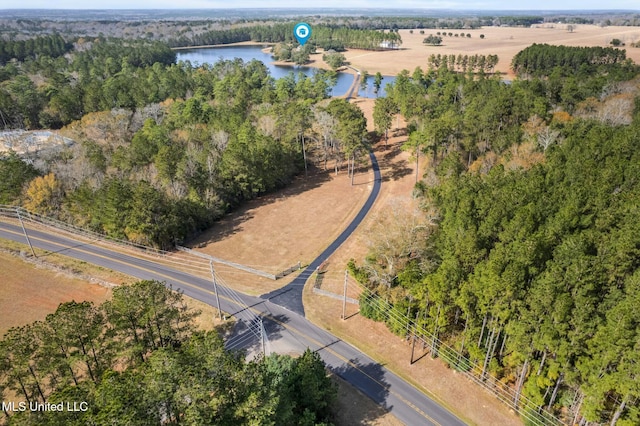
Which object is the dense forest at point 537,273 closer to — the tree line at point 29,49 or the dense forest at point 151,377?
the dense forest at point 151,377

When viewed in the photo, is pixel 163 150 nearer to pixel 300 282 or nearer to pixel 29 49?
pixel 300 282

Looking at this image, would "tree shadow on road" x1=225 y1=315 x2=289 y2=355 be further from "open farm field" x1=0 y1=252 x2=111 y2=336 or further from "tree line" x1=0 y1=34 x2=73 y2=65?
"tree line" x1=0 y1=34 x2=73 y2=65

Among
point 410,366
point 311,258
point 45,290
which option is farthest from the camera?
point 311,258

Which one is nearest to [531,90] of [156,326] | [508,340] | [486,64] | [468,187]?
[468,187]

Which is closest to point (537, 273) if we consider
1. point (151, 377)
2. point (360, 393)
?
point (360, 393)

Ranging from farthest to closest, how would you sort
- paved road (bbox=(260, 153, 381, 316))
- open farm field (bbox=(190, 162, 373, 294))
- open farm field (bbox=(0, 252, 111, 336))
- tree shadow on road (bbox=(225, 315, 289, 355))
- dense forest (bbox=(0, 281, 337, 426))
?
open farm field (bbox=(190, 162, 373, 294)) → paved road (bbox=(260, 153, 381, 316)) → open farm field (bbox=(0, 252, 111, 336)) → tree shadow on road (bbox=(225, 315, 289, 355)) → dense forest (bbox=(0, 281, 337, 426))

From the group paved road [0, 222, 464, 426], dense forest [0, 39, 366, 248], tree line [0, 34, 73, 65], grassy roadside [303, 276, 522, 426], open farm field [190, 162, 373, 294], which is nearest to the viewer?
grassy roadside [303, 276, 522, 426]

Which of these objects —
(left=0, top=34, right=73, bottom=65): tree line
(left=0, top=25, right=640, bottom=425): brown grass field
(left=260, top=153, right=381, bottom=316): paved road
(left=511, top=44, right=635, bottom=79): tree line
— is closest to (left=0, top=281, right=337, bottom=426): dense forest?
(left=0, top=25, right=640, bottom=425): brown grass field
